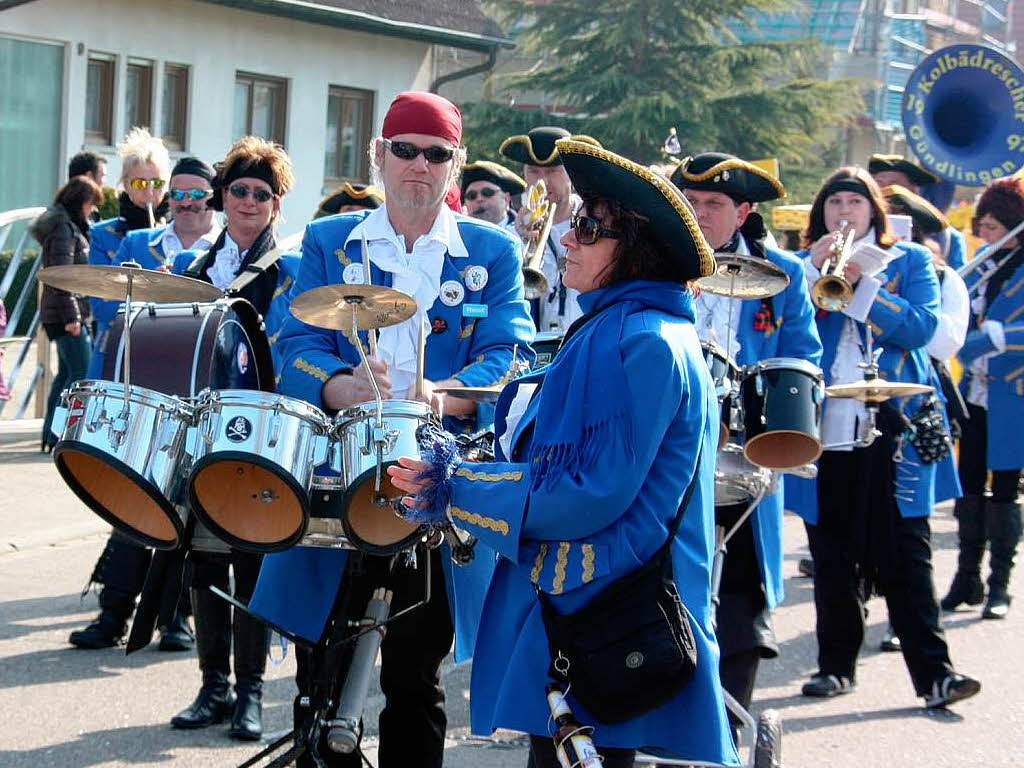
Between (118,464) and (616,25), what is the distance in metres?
25.5

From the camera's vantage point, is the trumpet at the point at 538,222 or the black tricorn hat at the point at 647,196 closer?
the black tricorn hat at the point at 647,196

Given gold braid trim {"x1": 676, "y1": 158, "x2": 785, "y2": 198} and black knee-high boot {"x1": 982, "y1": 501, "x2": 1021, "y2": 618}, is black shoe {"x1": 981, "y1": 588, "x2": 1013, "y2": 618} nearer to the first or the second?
black knee-high boot {"x1": 982, "y1": 501, "x2": 1021, "y2": 618}

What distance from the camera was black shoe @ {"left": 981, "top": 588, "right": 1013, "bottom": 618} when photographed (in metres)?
8.30

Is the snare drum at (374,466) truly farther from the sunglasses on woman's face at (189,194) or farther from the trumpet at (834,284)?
the sunglasses on woman's face at (189,194)

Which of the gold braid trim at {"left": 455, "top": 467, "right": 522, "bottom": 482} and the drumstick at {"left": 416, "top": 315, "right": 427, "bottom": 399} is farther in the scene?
the drumstick at {"left": 416, "top": 315, "right": 427, "bottom": 399}

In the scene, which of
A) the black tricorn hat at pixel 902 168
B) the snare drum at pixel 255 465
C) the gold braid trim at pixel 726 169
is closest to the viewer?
the snare drum at pixel 255 465

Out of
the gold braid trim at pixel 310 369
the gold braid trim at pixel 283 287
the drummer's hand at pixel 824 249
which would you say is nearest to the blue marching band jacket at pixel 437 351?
the gold braid trim at pixel 310 369

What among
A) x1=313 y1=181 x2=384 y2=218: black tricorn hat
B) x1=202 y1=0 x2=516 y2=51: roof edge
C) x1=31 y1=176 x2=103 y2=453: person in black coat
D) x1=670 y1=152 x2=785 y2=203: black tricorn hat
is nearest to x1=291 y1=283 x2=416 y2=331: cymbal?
x1=670 y1=152 x2=785 y2=203: black tricorn hat

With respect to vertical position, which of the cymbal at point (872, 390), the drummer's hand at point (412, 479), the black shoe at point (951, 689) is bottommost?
the black shoe at point (951, 689)

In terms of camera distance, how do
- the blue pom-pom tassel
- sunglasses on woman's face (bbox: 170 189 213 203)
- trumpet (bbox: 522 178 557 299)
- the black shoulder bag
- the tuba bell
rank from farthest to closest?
the tuba bell, trumpet (bbox: 522 178 557 299), sunglasses on woman's face (bbox: 170 189 213 203), the blue pom-pom tassel, the black shoulder bag

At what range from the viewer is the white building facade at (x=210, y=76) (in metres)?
18.7

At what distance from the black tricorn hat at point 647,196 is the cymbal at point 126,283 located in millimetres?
1305

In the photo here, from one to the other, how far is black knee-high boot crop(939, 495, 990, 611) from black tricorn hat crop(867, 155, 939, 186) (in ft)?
6.45

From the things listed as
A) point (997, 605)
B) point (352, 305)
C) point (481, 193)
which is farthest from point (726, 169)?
point (997, 605)
